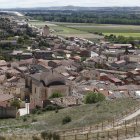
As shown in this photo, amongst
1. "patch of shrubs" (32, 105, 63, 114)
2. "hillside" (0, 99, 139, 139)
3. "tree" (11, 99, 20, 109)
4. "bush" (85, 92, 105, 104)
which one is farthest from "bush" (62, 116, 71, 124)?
"tree" (11, 99, 20, 109)

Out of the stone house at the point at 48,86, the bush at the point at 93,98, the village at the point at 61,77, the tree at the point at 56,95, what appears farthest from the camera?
the stone house at the point at 48,86

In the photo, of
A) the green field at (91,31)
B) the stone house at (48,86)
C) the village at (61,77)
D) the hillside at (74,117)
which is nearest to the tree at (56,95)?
the village at (61,77)

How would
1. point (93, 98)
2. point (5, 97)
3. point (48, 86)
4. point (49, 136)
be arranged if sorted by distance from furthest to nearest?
point (48, 86), point (5, 97), point (93, 98), point (49, 136)

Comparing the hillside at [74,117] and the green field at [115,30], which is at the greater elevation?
the hillside at [74,117]

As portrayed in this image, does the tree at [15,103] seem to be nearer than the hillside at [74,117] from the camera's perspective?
No

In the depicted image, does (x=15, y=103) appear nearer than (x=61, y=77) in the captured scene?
Yes

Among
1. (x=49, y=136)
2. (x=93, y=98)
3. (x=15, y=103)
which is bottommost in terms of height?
(x=15, y=103)

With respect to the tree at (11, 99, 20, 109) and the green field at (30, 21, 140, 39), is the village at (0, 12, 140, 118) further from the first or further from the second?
the green field at (30, 21, 140, 39)

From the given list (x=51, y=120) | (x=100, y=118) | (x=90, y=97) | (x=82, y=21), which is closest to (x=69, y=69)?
(x=90, y=97)

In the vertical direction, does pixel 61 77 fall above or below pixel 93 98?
above

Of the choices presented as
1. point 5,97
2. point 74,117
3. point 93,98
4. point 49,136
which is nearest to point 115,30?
point 5,97

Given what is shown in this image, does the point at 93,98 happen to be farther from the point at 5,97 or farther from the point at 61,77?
the point at 5,97

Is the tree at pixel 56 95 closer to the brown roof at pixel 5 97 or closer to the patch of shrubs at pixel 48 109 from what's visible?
the brown roof at pixel 5 97

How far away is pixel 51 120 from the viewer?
23266 millimetres
